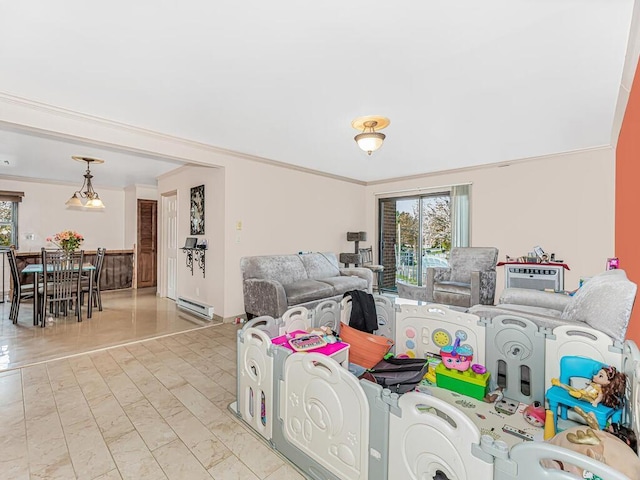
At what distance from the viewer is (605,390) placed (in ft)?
5.15

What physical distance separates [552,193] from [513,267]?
1247 mm

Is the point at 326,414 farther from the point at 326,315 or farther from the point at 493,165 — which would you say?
the point at 493,165

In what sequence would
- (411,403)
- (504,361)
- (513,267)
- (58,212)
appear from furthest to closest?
1. (58,212)
2. (513,267)
3. (504,361)
4. (411,403)

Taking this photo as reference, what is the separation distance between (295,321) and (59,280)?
3.92m

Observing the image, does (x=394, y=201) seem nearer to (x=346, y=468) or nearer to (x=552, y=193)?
(x=552, y=193)

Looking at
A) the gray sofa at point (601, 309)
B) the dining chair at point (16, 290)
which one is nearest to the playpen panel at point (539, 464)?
the gray sofa at point (601, 309)

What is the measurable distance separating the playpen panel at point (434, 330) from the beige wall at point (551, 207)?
3.24m

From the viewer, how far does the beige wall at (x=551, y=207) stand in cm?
415

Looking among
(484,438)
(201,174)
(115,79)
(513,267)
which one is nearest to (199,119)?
(115,79)

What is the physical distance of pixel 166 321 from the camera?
440cm

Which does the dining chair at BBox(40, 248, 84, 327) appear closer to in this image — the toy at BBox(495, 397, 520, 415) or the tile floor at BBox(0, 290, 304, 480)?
the tile floor at BBox(0, 290, 304, 480)

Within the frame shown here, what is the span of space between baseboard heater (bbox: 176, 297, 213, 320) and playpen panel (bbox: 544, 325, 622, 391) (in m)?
4.02

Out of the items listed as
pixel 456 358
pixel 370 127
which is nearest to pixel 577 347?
pixel 456 358

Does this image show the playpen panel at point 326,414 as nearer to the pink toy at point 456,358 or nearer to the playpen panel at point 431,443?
the playpen panel at point 431,443
